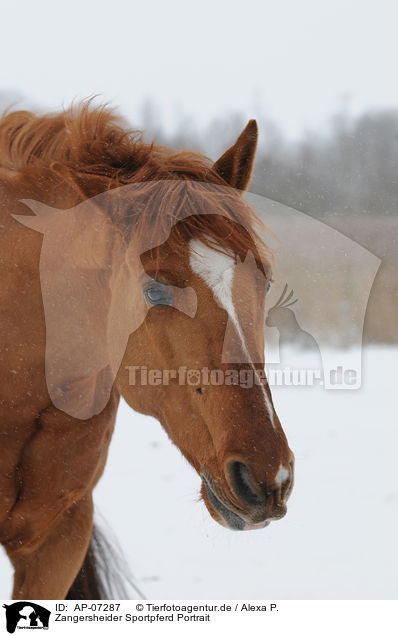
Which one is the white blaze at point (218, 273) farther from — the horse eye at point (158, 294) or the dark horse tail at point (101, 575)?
the dark horse tail at point (101, 575)

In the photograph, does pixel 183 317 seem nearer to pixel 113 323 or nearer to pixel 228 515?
pixel 113 323

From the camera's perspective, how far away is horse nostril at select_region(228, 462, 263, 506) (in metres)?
1.19

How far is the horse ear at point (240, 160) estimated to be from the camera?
1.61 meters

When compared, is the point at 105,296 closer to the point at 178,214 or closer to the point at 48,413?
the point at 178,214

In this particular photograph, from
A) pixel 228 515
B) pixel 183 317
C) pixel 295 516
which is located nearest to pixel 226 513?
pixel 228 515

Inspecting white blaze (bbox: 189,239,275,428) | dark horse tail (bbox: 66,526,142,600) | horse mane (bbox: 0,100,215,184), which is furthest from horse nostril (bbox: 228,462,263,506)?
dark horse tail (bbox: 66,526,142,600)
